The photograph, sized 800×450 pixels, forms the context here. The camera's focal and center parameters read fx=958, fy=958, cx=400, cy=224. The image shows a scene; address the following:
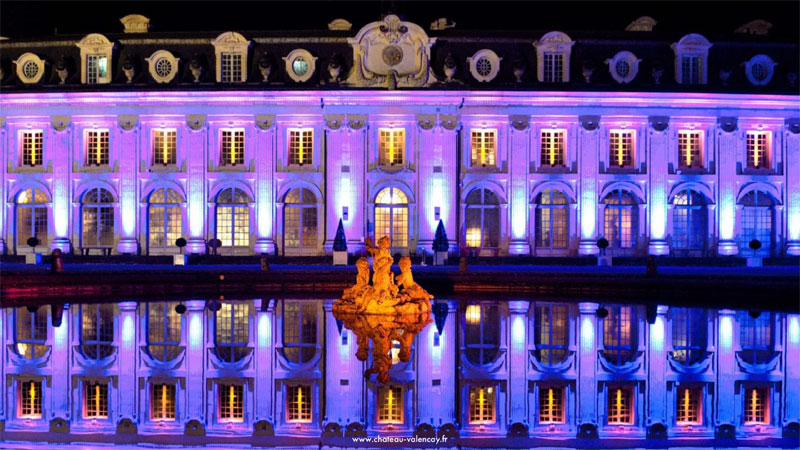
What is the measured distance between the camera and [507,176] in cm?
4197

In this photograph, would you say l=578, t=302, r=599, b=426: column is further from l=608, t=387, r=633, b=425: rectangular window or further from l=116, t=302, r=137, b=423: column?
l=116, t=302, r=137, b=423: column

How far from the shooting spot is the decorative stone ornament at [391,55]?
135 feet

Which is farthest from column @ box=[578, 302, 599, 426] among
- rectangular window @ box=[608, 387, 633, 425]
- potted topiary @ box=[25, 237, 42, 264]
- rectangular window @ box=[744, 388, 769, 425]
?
potted topiary @ box=[25, 237, 42, 264]

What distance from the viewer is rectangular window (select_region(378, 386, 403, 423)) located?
1163 cm

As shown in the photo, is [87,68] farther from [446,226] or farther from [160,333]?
[160,333]

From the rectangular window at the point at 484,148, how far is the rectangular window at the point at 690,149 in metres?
8.37

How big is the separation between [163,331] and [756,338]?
11172mm

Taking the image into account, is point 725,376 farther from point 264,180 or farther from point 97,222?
point 97,222

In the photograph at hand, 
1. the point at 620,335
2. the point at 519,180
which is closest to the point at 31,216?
the point at 519,180

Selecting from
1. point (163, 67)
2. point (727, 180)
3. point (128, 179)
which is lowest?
point (727, 180)

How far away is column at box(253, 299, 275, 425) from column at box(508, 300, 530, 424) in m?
3.08

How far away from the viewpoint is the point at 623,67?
42.0 metres

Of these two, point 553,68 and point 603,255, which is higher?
point 553,68

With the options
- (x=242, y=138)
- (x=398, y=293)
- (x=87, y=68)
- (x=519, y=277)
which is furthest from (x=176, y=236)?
(x=398, y=293)
